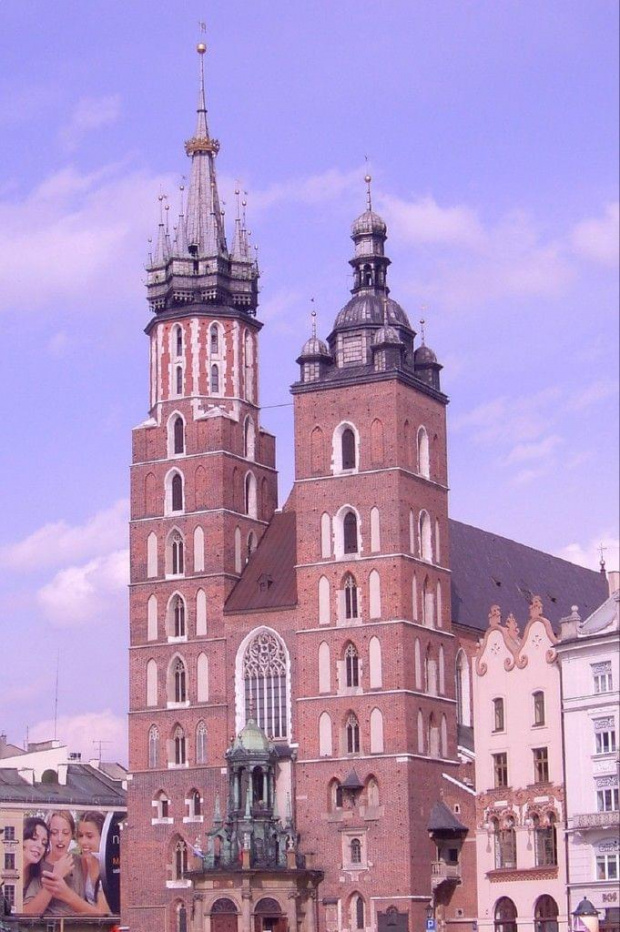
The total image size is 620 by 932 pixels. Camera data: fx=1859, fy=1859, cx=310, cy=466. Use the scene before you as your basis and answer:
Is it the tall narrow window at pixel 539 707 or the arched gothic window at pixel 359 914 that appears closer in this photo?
the tall narrow window at pixel 539 707

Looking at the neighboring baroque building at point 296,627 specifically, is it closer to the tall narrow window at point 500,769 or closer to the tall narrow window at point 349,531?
the tall narrow window at point 349,531

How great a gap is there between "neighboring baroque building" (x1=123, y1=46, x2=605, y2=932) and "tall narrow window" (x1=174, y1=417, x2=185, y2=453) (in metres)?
0.07

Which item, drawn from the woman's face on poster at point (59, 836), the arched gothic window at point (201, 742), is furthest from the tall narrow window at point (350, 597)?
the woman's face on poster at point (59, 836)

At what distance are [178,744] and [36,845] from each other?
28.5 metres

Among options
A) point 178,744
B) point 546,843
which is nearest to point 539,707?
point 546,843

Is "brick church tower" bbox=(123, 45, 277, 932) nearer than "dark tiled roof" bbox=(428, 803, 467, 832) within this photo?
No

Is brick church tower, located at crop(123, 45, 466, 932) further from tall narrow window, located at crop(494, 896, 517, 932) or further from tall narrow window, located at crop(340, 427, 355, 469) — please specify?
tall narrow window, located at crop(494, 896, 517, 932)

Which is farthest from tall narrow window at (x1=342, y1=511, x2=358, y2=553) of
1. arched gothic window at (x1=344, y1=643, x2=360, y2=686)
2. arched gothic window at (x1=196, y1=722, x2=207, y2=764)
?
arched gothic window at (x1=196, y1=722, x2=207, y2=764)

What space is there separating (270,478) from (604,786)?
944 inches

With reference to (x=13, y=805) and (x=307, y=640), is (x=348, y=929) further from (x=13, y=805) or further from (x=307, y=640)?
(x=13, y=805)

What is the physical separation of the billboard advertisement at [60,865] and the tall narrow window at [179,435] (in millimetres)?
31042

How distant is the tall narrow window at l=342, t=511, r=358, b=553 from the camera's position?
75206 mm

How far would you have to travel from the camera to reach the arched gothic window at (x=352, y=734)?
73000 mm

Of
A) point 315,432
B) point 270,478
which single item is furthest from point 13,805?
point 315,432
